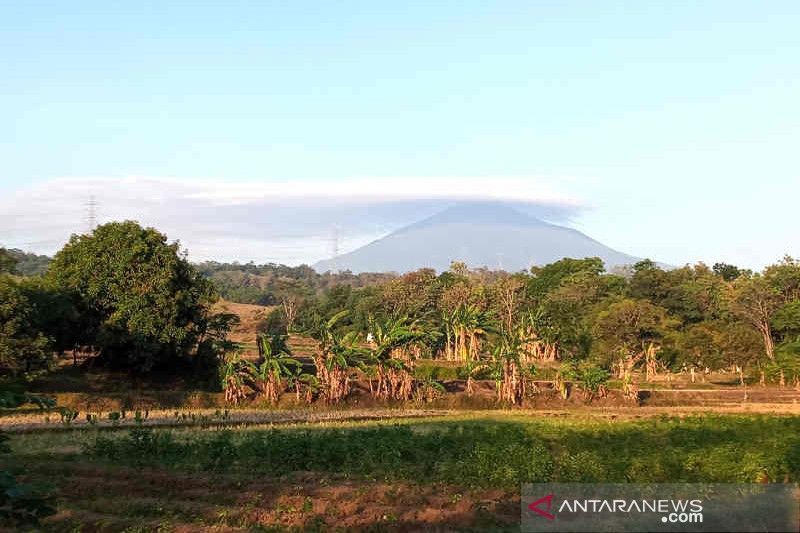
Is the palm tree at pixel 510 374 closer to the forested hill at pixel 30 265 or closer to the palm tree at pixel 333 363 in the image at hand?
the palm tree at pixel 333 363

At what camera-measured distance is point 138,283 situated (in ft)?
164

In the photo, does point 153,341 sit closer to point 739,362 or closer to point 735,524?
point 735,524

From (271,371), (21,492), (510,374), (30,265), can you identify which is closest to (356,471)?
(21,492)

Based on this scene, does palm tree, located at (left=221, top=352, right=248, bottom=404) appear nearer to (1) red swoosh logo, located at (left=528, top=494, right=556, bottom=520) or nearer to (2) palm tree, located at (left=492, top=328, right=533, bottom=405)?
(2) palm tree, located at (left=492, top=328, right=533, bottom=405)

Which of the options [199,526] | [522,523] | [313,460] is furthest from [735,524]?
[313,460]

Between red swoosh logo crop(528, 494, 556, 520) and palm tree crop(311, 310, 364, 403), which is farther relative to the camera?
palm tree crop(311, 310, 364, 403)

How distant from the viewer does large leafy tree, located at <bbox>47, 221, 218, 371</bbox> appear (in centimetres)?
4881

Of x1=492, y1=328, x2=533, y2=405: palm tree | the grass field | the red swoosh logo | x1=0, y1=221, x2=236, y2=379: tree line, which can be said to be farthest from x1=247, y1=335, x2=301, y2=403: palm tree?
the red swoosh logo

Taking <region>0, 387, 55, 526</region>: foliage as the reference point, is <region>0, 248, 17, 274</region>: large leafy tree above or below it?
above

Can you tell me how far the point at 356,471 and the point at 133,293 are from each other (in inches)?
1188

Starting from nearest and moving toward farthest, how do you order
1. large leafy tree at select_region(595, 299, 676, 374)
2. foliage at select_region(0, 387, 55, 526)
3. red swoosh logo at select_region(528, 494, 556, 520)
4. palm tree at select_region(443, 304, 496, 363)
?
1. foliage at select_region(0, 387, 55, 526)
2. red swoosh logo at select_region(528, 494, 556, 520)
3. large leafy tree at select_region(595, 299, 676, 374)
4. palm tree at select_region(443, 304, 496, 363)

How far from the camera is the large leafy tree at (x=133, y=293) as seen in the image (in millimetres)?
48812

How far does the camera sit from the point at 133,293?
49.5 metres

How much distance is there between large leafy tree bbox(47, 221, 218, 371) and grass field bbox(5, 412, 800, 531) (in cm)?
1738
